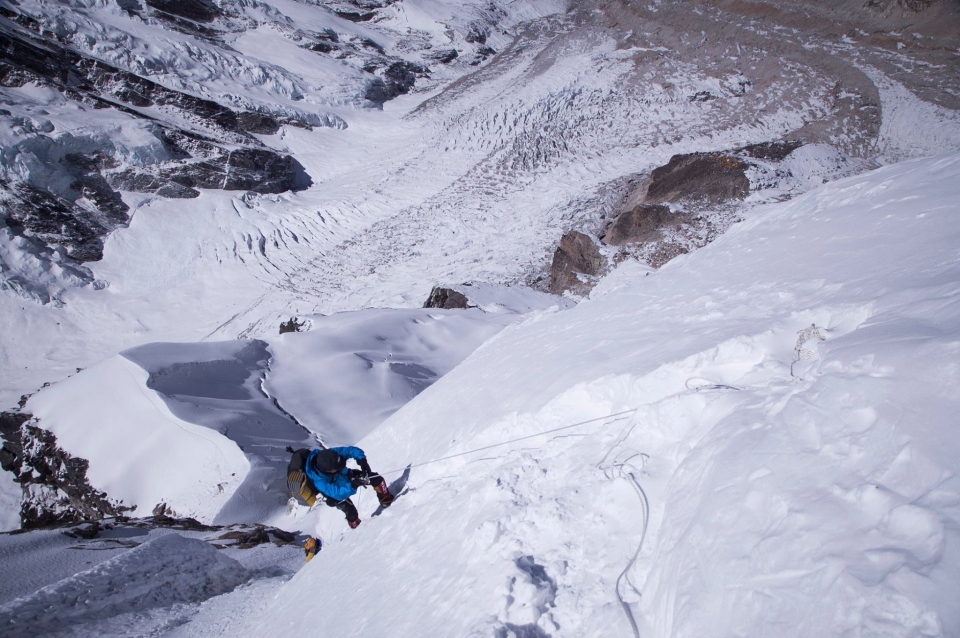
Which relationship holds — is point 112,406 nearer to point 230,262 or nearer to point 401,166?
point 230,262

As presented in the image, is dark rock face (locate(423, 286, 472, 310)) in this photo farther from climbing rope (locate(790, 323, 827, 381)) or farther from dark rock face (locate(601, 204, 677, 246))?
climbing rope (locate(790, 323, 827, 381))

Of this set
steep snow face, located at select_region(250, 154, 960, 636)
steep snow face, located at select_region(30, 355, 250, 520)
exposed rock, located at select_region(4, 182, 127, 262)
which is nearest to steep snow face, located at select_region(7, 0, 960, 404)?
exposed rock, located at select_region(4, 182, 127, 262)

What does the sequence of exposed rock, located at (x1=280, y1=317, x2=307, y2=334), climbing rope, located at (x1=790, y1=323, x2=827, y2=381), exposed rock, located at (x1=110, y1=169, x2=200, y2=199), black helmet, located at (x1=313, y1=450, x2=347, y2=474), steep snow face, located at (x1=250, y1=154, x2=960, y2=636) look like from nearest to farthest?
steep snow face, located at (x1=250, y1=154, x2=960, y2=636) → climbing rope, located at (x1=790, y1=323, x2=827, y2=381) → black helmet, located at (x1=313, y1=450, x2=347, y2=474) → exposed rock, located at (x1=280, y1=317, x2=307, y2=334) → exposed rock, located at (x1=110, y1=169, x2=200, y2=199)

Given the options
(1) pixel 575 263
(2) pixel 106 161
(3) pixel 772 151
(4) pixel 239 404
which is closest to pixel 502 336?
(4) pixel 239 404

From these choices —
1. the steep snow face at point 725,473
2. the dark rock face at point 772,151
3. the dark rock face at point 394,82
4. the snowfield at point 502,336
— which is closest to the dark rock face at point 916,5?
the snowfield at point 502,336

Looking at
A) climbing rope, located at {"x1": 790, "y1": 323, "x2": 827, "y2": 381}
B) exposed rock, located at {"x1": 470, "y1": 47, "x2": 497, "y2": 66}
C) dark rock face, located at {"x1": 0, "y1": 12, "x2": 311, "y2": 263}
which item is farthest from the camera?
exposed rock, located at {"x1": 470, "y1": 47, "x2": 497, "y2": 66}

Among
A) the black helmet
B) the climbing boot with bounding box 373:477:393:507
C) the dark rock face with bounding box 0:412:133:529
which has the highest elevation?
the black helmet

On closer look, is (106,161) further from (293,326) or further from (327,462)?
(327,462)
